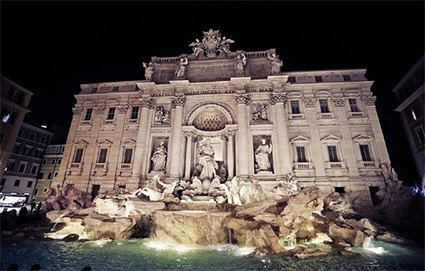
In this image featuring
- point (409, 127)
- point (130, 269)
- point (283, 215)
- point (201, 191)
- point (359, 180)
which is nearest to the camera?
point (130, 269)

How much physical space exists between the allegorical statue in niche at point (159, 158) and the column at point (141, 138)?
4.14 ft

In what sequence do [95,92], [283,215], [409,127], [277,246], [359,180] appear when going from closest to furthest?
[277,246] → [283,215] → [359,180] → [409,127] → [95,92]

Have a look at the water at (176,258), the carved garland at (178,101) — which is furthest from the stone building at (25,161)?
the water at (176,258)

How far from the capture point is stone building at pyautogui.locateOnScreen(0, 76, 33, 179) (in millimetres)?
18453

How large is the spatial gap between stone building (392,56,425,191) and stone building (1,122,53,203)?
4671 cm

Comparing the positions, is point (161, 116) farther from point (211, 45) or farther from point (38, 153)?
point (38, 153)

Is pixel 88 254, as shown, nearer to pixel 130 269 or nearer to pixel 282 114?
pixel 130 269

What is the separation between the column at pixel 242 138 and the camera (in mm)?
17733

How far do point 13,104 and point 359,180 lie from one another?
33.8 m

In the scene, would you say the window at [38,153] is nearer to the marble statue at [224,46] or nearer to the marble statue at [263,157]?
the marble statue at [224,46]

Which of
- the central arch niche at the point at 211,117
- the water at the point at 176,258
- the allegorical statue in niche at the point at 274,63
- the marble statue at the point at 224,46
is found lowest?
the water at the point at 176,258

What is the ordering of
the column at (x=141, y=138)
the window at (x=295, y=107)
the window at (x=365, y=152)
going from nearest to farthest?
the window at (x=365, y=152), the column at (x=141, y=138), the window at (x=295, y=107)

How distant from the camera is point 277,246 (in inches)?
328

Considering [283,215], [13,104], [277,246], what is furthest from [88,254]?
[13,104]
